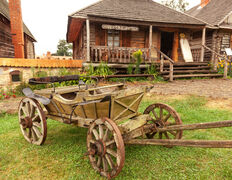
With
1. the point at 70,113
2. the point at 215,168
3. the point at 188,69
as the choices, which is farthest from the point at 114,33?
the point at 215,168

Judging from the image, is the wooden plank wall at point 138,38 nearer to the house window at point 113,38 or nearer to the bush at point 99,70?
the house window at point 113,38

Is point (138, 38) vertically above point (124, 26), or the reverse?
point (124, 26)

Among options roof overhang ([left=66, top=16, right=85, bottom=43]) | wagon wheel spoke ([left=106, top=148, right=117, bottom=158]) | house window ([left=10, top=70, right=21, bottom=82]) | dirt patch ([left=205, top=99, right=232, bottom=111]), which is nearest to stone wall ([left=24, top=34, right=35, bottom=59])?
roof overhang ([left=66, top=16, right=85, bottom=43])

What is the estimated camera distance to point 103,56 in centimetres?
1082

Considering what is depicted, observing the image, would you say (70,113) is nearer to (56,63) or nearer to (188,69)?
(56,63)

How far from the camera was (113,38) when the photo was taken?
11594mm

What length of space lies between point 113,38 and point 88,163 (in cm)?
1026

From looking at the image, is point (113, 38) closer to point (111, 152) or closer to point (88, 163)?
point (88, 163)

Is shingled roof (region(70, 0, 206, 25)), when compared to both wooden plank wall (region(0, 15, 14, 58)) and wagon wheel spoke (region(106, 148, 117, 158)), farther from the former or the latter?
wagon wheel spoke (region(106, 148, 117, 158))

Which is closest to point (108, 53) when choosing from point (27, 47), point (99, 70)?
point (99, 70)

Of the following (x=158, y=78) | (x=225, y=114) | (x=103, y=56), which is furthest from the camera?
(x=103, y=56)

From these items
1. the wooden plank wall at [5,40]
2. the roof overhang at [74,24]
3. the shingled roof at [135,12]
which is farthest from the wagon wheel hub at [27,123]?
the wooden plank wall at [5,40]

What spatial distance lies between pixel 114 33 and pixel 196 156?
34.1 feet

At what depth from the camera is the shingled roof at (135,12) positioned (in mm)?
9636
